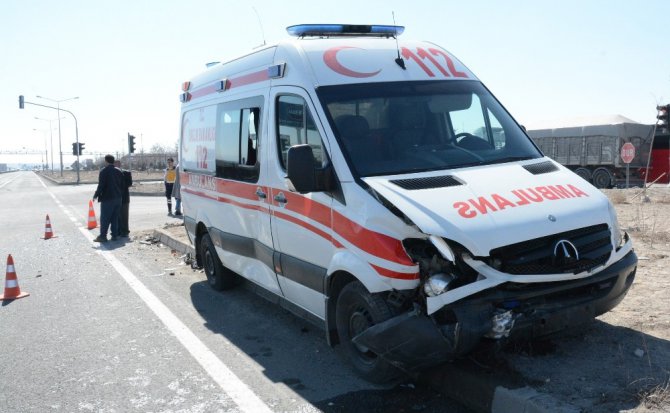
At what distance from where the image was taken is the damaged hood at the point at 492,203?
398 centimetres

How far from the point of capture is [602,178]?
2850 centimetres

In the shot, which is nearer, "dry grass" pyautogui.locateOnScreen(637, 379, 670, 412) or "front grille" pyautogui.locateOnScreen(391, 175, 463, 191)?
"dry grass" pyautogui.locateOnScreen(637, 379, 670, 412)

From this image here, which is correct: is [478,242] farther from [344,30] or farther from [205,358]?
[344,30]

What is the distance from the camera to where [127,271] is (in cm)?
1007

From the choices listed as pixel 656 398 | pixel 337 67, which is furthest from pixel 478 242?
pixel 337 67

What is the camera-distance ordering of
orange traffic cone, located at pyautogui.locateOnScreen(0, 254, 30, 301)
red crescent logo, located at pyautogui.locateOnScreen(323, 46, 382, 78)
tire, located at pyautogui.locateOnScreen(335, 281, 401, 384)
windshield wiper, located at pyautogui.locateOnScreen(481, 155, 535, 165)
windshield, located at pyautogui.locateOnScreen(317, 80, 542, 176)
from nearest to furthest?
1. tire, located at pyautogui.locateOnScreen(335, 281, 401, 384)
2. windshield, located at pyautogui.locateOnScreen(317, 80, 542, 176)
3. windshield wiper, located at pyautogui.locateOnScreen(481, 155, 535, 165)
4. red crescent logo, located at pyautogui.locateOnScreen(323, 46, 382, 78)
5. orange traffic cone, located at pyautogui.locateOnScreen(0, 254, 30, 301)

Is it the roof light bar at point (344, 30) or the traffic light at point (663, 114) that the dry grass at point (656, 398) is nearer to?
the roof light bar at point (344, 30)

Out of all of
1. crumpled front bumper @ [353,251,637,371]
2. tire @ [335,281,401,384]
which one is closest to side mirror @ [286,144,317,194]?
tire @ [335,281,401,384]

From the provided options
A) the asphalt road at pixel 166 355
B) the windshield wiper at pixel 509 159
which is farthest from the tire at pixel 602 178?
the windshield wiper at pixel 509 159

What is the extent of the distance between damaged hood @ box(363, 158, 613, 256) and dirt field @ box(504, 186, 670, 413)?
3.15 ft

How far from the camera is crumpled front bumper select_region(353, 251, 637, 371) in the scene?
396cm

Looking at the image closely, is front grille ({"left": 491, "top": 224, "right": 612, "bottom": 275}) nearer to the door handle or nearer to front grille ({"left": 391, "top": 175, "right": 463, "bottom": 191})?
front grille ({"left": 391, "top": 175, "right": 463, "bottom": 191})

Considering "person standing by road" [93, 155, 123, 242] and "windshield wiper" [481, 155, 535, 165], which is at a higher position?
"windshield wiper" [481, 155, 535, 165]

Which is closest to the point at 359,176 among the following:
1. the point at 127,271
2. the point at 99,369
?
the point at 99,369
